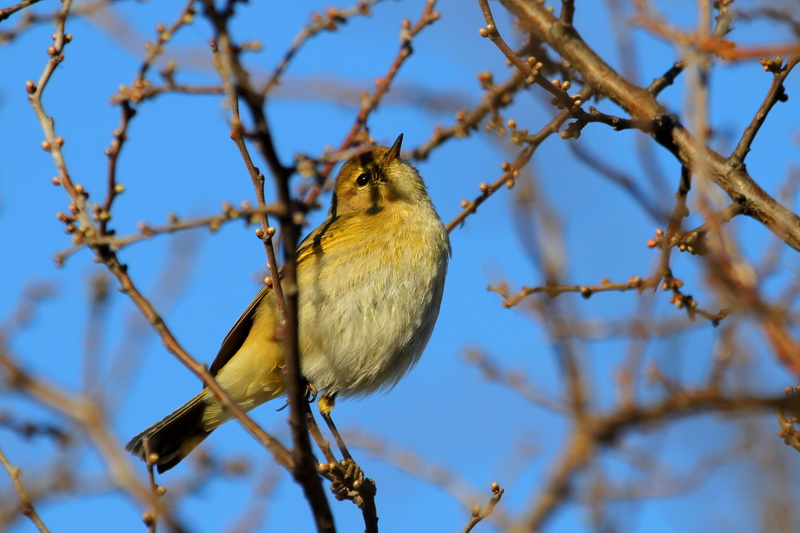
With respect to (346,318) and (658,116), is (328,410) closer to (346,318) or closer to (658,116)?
(346,318)

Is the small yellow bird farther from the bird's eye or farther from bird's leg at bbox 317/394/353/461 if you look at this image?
the bird's eye

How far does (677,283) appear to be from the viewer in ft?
11.8

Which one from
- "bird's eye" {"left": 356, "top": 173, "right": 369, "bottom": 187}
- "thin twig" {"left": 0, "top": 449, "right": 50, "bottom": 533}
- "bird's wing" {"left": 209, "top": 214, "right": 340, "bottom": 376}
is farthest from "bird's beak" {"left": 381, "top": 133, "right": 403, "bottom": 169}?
"thin twig" {"left": 0, "top": 449, "right": 50, "bottom": 533}

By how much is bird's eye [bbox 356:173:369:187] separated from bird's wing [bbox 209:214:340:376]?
0.52 m

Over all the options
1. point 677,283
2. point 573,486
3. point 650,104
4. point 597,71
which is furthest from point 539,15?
point 573,486

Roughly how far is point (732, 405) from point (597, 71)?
8.06ft

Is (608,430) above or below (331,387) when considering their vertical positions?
below

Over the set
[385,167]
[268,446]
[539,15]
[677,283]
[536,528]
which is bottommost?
[536,528]

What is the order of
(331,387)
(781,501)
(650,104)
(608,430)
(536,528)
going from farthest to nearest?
(331,387), (781,501), (650,104), (536,528), (608,430)

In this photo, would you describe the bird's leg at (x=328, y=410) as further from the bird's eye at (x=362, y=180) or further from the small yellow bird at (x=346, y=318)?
the bird's eye at (x=362, y=180)

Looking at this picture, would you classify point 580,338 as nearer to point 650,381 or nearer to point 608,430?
point 650,381

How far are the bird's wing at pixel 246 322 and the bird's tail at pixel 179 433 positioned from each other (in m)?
0.26

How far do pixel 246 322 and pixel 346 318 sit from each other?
2.70 ft

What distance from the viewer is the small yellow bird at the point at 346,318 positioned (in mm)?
4961
